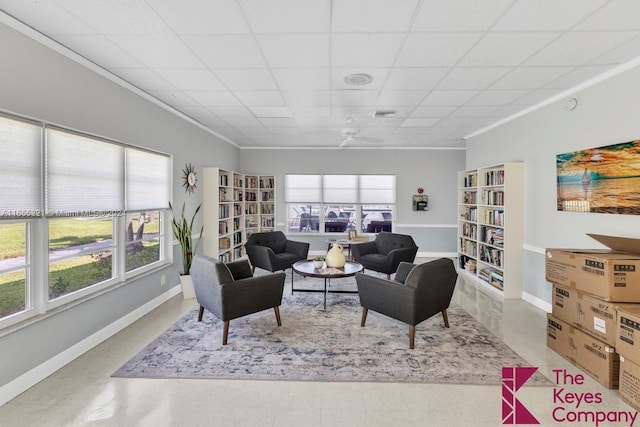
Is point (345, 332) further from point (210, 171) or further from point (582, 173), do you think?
point (210, 171)

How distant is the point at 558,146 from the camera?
12.8 feet

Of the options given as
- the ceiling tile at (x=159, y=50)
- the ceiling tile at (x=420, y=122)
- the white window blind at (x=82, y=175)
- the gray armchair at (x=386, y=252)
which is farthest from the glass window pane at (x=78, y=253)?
the ceiling tile at (x=420, y=122)

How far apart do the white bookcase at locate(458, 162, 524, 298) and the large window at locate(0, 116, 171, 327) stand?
524 centimetres

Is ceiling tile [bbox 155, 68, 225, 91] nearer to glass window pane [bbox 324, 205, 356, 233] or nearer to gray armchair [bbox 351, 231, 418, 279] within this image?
gray armchair [bbox 351, 231, 418, 279]

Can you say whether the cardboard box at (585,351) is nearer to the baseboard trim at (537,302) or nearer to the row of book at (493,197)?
the baseboard trim at (537,302)

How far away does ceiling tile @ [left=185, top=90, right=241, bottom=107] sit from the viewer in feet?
12.5

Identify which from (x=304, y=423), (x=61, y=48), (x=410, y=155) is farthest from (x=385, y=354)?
(x=410, y=155)

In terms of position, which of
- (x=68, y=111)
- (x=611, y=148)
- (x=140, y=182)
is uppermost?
(x=68, y=111)

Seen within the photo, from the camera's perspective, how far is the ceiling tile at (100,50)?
2.57 m

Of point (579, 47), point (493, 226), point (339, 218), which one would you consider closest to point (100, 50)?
point (579, 47)

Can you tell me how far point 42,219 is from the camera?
256 cm

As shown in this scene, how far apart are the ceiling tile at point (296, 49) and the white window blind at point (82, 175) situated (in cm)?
200

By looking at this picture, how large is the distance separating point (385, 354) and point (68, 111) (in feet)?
12.3

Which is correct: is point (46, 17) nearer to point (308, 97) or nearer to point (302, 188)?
point (308, 97)
